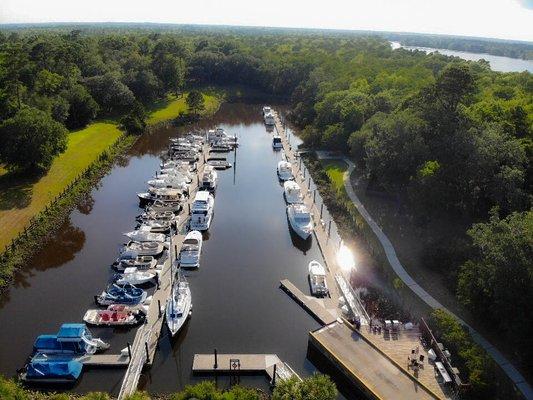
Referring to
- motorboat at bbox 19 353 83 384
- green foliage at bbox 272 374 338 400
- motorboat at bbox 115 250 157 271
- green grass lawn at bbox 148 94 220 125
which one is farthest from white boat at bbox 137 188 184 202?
green grass lawn at bbox 148 94 220 125

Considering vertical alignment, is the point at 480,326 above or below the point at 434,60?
below

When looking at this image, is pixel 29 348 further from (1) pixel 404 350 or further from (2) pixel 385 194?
(2) pixel 385 194

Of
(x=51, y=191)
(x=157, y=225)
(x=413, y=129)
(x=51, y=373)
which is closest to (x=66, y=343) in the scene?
(x=51, y=373)

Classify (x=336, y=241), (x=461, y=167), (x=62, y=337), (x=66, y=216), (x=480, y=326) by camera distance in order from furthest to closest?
A: (x=66, y=216), (x=336, y=241), (x=461, y=167), (x=480, y=326), (x=62, y=337)

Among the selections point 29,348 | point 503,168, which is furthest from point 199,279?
point 503,168

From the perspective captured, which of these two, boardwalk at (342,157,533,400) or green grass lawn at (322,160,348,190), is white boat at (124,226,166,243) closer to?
boardwalk at (342,157,533,400)

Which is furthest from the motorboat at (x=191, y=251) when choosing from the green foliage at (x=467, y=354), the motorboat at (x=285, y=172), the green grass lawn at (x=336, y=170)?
the green grass lawn at (x=336, y=170)
